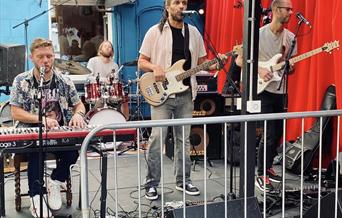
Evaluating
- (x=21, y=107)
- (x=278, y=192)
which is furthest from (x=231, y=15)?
(x=21, y=107)

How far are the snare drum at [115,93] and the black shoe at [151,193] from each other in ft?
7.50

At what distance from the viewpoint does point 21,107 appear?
11.1 feet

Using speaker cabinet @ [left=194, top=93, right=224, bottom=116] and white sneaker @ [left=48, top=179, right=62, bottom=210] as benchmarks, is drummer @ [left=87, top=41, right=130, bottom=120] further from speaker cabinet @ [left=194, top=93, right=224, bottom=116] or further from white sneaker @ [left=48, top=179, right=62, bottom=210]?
white sneaker @ [left=48, top=179, right=62, bottom=210]

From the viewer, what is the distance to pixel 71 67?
6.89 meters

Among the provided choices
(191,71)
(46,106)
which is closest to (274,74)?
(191,71)

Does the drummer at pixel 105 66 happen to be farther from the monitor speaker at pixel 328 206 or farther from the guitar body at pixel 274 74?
the monitor speaker at pixel 328 206

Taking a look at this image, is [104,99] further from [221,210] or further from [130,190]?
[221,210]

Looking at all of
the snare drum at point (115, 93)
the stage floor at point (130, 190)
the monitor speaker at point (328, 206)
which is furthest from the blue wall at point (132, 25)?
the monitor speaker at point (328, 206)

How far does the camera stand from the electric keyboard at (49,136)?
9.36ft

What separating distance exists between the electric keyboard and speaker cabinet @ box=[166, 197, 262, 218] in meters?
0.66

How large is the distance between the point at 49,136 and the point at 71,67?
13.5 ft

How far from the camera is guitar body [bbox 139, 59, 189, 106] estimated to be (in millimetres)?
3672

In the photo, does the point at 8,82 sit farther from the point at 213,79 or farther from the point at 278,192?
the point at 278,192

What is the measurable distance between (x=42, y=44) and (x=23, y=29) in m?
4.09
